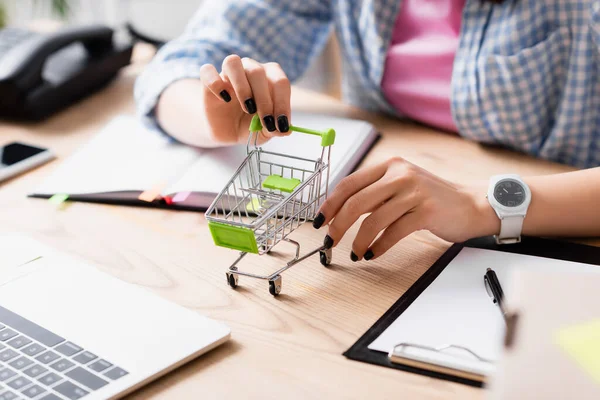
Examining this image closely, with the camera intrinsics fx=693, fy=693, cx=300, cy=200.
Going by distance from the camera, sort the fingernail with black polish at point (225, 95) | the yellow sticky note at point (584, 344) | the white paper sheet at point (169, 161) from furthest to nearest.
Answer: the white paper sheet at point (169, 161) < the fingernail with black polish at point (225, 95) < the yellow sticky note at point (584, 344)

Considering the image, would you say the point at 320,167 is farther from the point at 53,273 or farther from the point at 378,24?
the point at 378,24

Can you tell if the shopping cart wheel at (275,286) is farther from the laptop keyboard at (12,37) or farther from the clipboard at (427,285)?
the laptop keyboard at (12,37)

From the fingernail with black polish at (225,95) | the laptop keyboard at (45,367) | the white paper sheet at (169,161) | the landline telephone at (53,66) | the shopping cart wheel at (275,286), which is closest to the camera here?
the laptop keyboard at (45,367)

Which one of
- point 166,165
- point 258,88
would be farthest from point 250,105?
point 166,165

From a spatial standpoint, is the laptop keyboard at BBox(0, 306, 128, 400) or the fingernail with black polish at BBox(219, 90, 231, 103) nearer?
the laptop keyboard at BBox(0, 306, 128, 400)

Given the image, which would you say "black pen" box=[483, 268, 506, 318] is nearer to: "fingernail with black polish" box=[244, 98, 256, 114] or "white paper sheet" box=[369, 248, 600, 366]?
"white paper sheet" box=[369, 248, 600, 366]

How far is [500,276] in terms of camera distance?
71cm

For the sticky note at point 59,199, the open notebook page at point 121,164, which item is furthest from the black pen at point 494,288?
the sticky note at point 59,199

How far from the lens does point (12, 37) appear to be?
52.6 inches

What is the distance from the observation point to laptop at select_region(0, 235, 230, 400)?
594 mm

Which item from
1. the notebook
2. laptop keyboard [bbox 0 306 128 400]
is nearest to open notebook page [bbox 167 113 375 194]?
the notebook

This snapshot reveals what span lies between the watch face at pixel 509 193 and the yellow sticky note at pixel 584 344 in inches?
11.6

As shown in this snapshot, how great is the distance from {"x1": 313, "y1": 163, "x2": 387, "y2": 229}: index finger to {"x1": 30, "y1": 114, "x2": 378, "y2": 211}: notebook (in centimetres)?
11

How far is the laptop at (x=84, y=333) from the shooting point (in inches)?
23.4
